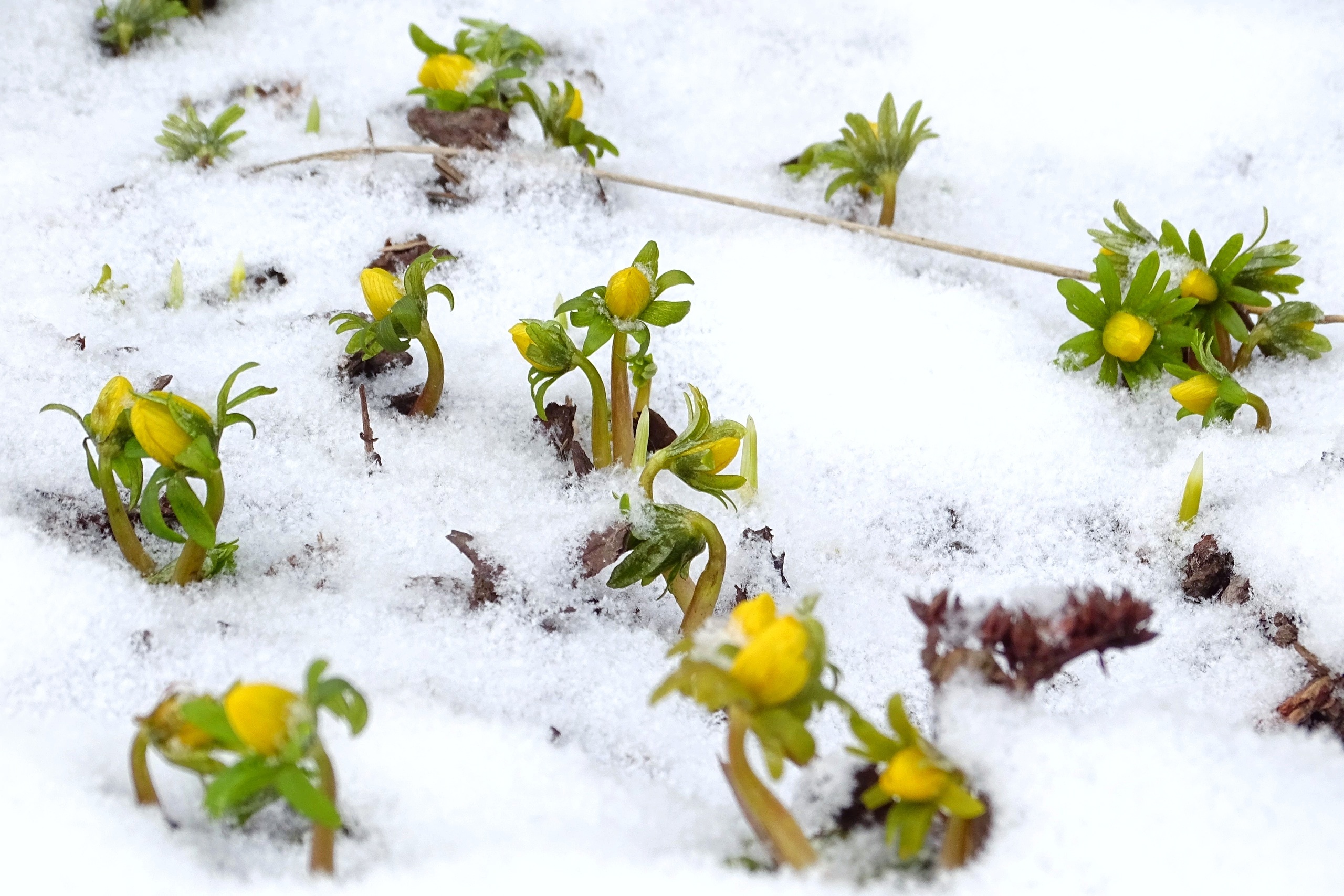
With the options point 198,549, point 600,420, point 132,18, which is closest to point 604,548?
point 600,420

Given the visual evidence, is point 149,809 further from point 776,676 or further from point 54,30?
point 54,30

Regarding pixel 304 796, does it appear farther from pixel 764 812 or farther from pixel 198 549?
pixel 198 549

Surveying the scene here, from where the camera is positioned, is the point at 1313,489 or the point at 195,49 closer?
the point at 1313,489

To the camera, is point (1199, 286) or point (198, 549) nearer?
point (198, 549)

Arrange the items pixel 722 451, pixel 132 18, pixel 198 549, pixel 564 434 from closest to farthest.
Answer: pixel 198 549 → pixel 722 451 → pixel 564 434 → pixel 132 18

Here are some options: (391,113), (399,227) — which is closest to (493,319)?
(399,227)

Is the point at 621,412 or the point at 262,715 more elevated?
the point at 262,715

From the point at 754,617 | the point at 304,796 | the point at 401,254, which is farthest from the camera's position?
the point at 401,254

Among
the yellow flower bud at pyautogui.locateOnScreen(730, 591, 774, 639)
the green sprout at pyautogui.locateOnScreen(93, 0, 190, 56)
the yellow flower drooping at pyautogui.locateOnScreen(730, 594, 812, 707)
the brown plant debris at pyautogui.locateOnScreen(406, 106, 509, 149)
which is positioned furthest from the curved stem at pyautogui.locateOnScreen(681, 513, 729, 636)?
the green sprout at pyautogui.locateOnScreen(93, 0, 190, 56)
